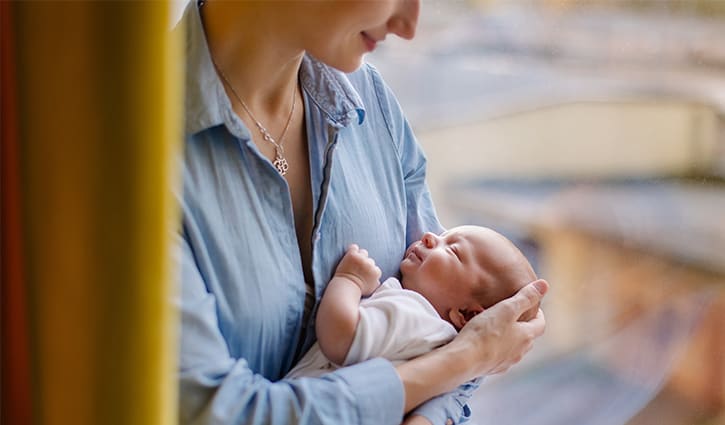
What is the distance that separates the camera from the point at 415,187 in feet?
3.93

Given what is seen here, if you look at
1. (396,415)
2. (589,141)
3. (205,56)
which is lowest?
(396,415)

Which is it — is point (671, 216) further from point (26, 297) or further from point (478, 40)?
point (26, 297)

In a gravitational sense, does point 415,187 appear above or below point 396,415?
above

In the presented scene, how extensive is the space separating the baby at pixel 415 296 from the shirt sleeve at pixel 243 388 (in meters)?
0.05

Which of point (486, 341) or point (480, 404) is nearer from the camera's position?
point (486, 341)

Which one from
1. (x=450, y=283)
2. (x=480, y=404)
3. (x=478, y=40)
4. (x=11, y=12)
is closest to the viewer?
(x=11, y=12)

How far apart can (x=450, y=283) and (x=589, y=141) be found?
2.78ft

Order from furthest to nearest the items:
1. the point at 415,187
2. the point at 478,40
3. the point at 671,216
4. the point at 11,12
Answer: the point at 478,40
the point at 671,216
the point at 415,187
the point at 11,12

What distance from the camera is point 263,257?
92cm

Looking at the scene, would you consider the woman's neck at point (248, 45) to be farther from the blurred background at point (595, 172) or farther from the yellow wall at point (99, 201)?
the blurred background at point (595, 172)

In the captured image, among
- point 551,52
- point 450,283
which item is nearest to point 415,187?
point 450,283

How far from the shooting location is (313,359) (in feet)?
3.20

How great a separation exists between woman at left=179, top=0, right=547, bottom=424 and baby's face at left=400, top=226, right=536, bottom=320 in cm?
4

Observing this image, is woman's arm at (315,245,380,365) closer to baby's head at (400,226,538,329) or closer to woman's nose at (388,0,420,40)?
baby's head at (400,226,538,329)
